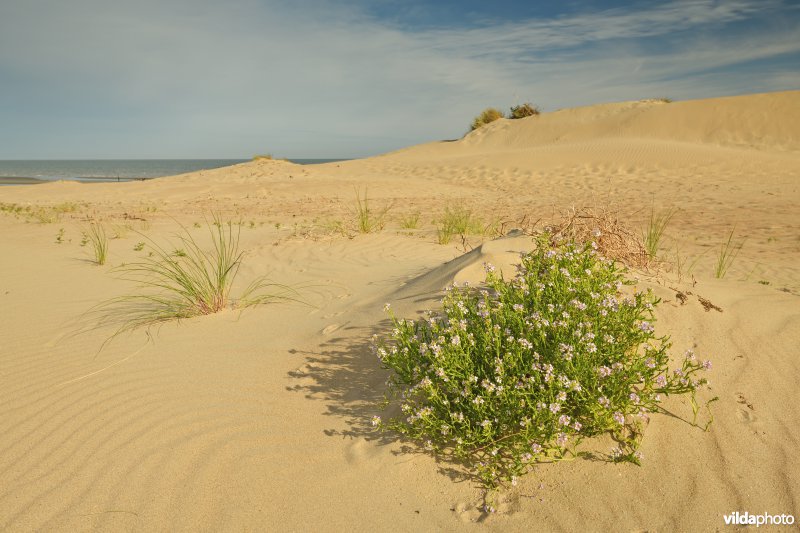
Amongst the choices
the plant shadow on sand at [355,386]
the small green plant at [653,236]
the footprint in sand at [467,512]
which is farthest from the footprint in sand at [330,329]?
the small green plant at [653,236]

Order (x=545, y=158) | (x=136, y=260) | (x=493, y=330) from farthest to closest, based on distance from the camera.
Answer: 1. (x=545, y=158)
2. (x=136, y=260)
3. (x=493, y=330)

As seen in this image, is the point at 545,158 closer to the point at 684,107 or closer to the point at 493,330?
the point at 684,107

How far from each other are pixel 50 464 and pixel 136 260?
5180mm

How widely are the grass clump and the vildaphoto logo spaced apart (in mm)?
411

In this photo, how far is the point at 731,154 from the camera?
19406 millimetres

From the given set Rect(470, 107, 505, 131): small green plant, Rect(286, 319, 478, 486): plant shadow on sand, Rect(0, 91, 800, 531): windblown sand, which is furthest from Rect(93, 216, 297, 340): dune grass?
Rect(470, 107, 505, 131): small green plant

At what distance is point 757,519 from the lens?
207 cm

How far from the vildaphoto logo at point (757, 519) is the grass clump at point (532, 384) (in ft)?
1.35

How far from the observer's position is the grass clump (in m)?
2.29

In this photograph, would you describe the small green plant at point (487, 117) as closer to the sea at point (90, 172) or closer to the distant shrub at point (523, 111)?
the distant shrub at point (523, 111)

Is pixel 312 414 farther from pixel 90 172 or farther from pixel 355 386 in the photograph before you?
pixel 90 172

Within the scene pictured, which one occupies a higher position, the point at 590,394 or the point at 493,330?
the point at 493,330

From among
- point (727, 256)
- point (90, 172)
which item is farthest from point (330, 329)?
point (90, 172)

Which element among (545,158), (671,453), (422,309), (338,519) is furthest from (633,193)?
(338,519)
